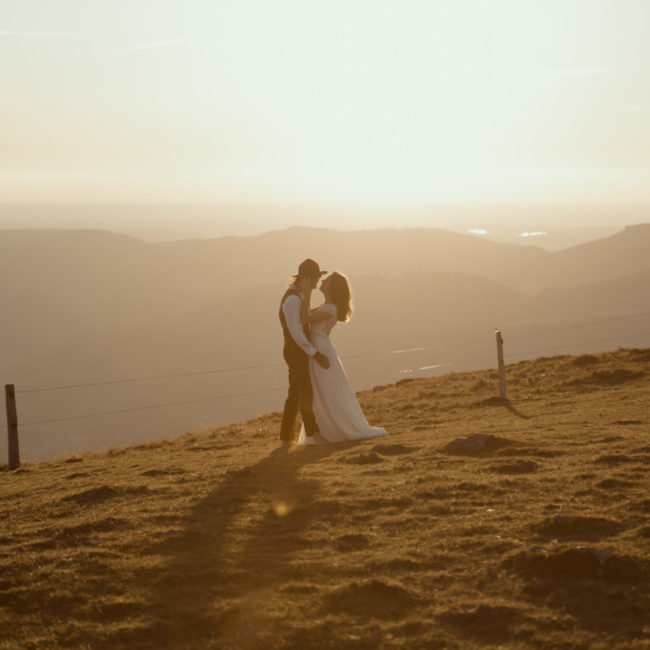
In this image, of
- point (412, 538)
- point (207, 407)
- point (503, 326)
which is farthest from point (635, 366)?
point (503, 326)

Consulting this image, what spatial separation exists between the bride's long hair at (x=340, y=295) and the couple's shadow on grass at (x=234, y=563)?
3.25m

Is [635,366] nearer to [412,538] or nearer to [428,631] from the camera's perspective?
[412,538]

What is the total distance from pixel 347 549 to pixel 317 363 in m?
5.99

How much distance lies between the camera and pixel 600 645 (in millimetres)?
5027

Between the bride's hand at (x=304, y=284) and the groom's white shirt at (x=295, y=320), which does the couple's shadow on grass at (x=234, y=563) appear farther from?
the bride's hand at (x=304, y=284)

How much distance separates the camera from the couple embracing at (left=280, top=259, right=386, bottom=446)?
12203 millimetres

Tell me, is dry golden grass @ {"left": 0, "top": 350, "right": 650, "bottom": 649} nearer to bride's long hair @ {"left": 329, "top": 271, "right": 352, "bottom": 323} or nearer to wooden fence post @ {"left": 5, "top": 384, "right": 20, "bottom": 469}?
bride's long hair @ {"left": 329, "top": 271, "right": 352, "bottom": 323}

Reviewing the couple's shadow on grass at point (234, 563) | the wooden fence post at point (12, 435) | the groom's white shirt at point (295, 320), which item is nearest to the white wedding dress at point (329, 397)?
the groom's white shirt at point (295, 320)

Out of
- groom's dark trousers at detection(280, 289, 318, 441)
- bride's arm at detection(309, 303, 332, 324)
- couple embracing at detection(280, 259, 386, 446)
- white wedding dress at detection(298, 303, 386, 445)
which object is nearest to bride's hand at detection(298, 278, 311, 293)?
couple embracing at detection(280, 259, 386, 446)

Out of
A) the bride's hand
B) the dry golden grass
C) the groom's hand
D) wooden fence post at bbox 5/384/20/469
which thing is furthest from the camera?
wooden fence post at bbox 5/384/20/469

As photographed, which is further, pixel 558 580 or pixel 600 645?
pixel 558 580

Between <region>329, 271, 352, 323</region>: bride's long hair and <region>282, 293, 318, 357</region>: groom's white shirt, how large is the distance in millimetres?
561

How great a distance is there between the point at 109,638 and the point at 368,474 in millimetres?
4684

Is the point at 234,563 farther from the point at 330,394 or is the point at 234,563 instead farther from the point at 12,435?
the point at 12,435
